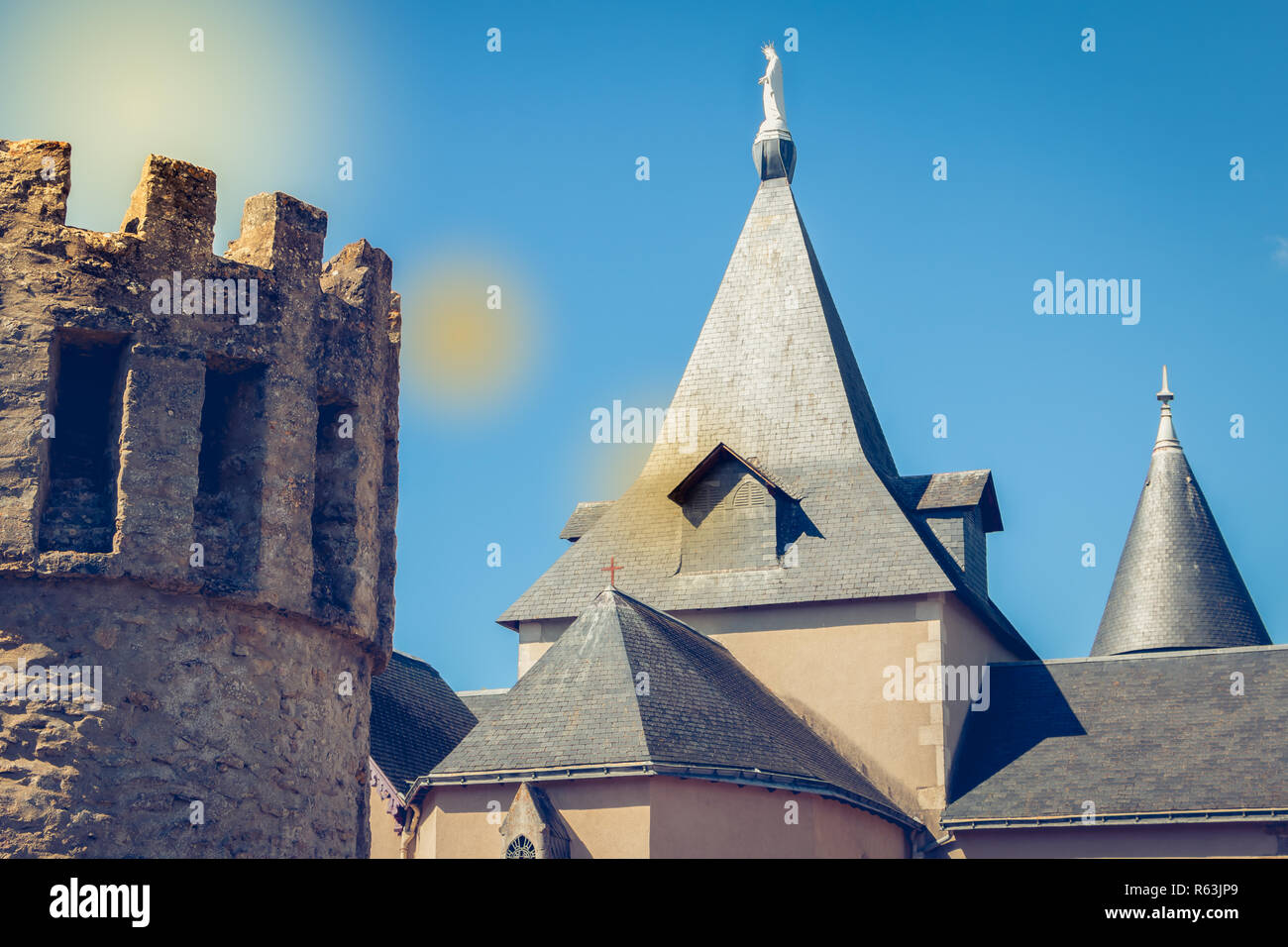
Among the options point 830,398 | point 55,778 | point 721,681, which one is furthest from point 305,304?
point 830,398

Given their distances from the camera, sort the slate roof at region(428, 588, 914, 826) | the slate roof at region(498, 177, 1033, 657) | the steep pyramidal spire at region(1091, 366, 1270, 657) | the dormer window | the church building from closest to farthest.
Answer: the slate roof at region(428, 588, 914, 826)
the church building
the slate roof at region(498, 177, 1033, 657)
the dormer window
the steep pyramidal spire at region(1091, 366, 1270, 657)

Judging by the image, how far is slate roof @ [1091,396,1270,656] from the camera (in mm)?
31312

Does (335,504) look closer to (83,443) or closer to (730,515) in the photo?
(83,443)

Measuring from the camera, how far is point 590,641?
22.0 m

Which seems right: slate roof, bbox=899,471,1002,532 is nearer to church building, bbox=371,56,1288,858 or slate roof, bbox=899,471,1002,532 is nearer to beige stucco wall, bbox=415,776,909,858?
church building, bbox=371,56,1288,858

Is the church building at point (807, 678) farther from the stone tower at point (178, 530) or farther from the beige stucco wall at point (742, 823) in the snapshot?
the stone tower at point (178, 530)

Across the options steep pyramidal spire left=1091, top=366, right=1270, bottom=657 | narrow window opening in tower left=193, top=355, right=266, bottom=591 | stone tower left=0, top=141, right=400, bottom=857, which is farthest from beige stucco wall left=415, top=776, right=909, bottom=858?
steep pyramidal spire left=1091, top=366, right=1270, bottom=657

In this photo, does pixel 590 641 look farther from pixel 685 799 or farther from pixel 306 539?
pixel 306 539

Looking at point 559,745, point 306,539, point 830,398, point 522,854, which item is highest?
point 830,398

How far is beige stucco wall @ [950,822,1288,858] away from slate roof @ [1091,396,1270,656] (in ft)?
27.7

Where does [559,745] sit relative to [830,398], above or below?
below

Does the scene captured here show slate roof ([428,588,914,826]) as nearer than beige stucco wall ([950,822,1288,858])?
Yes

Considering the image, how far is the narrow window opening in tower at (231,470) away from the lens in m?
11.4
